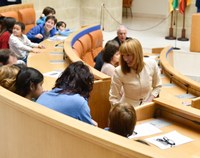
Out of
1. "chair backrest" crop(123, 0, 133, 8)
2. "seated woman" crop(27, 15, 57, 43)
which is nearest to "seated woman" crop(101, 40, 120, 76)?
"seated woman" crop(27, 15, 57, 43)

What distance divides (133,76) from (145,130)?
950 millimetres

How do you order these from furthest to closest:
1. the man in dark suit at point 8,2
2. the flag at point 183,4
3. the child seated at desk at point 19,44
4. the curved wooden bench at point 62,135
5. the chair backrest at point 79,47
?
the flag at point 183,4 < the man in dark suit at point 8,2 < the chair backrest at point 79,47 < the child seated at desk at point 19,44 < the curved wooden bench at point 62,135

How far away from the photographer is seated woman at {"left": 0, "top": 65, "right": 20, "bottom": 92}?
338 centimetres

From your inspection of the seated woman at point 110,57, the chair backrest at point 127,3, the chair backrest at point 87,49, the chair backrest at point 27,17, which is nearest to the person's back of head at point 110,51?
the seated woman at point 110,57

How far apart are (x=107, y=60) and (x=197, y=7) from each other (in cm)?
775

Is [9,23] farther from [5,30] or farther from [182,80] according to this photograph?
[182,80]

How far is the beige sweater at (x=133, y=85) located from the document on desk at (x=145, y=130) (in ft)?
Result: 2.67

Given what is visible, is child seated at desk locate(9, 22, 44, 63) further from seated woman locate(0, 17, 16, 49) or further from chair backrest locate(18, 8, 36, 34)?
chair backrest locate(18, 8, 36, 34)

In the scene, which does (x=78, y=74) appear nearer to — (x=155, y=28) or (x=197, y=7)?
(x=197, y=7)

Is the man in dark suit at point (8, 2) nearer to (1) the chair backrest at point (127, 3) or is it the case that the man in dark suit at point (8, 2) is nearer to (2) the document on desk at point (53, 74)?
(1) the chair backrest at point (127, 3)

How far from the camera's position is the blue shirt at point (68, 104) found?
3.03 metres

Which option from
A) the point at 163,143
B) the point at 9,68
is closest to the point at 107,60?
the point at 9,68

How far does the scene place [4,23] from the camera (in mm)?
7172

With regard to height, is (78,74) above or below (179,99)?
above
